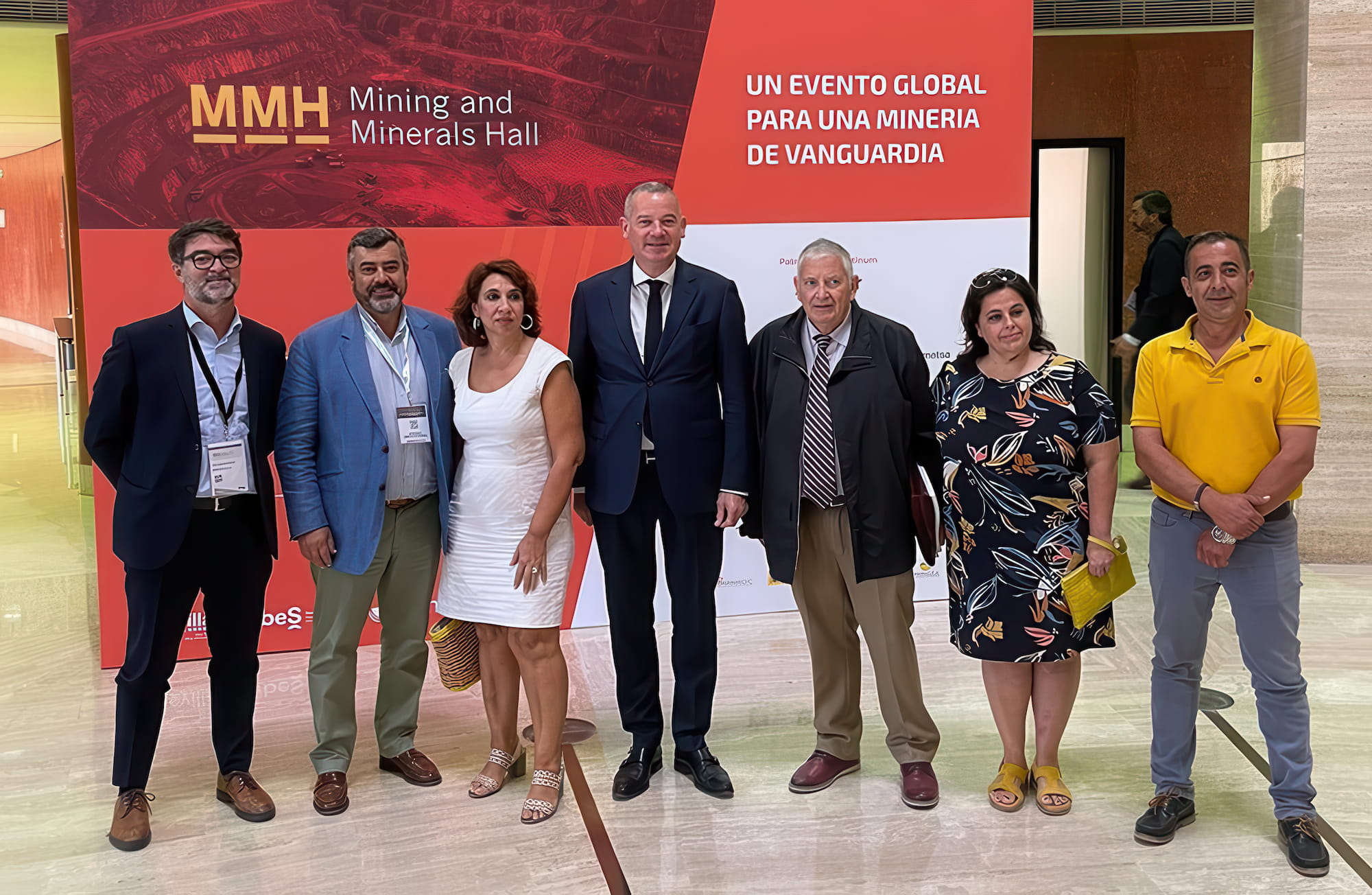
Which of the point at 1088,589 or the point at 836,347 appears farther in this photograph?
the point at 836,347

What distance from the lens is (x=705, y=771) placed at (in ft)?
12.8

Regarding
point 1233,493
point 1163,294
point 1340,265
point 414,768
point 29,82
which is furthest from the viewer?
point 29,82

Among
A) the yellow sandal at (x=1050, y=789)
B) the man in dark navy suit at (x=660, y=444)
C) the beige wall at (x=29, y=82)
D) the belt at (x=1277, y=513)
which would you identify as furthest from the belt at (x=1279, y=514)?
the beige wall at (x=29, y=82)

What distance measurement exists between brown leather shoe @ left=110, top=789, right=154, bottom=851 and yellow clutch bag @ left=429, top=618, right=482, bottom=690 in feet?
3.00

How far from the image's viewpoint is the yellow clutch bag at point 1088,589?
11.4ft

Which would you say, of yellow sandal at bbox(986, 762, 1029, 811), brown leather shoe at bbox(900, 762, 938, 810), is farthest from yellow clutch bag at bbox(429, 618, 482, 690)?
yellow sandal at bbox(986, 762, 1029, 811)

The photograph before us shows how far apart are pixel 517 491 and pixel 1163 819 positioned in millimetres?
1999

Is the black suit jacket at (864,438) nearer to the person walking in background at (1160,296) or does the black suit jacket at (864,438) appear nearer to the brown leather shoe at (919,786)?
the brown leather shoe at (919,786)

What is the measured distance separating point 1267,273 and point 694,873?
508 centimetres

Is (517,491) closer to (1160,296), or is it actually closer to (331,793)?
(331,793)

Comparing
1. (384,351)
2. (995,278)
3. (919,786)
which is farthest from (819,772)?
(384,351)

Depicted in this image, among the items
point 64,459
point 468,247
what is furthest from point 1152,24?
point 64,459

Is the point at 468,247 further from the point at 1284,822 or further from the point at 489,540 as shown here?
the point at 1284,822

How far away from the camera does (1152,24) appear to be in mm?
9039
